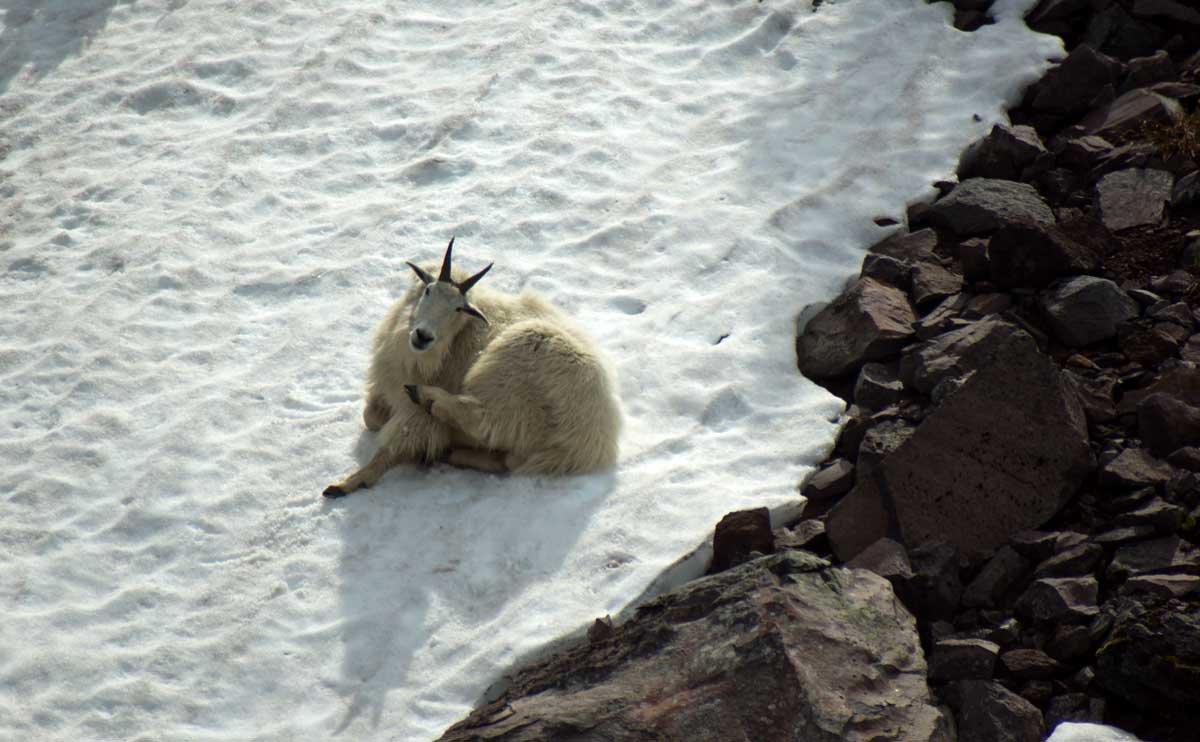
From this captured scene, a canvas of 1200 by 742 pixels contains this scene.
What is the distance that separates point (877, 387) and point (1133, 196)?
8.05 feet

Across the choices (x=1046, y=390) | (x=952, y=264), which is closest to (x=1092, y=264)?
(x=952, y=264)

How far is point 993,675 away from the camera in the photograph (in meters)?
5.70

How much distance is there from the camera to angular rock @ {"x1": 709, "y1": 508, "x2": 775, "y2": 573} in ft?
21.9

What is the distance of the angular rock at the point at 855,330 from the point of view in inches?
313

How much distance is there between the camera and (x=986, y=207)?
8.75m

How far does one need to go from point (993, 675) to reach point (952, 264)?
143 inches

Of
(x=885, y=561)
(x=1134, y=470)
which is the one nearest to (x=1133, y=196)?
(x=1134, y=470)

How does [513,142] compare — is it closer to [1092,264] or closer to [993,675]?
[1092,264]

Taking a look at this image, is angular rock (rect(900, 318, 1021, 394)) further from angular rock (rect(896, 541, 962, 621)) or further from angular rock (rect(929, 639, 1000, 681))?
angular rock (rect(929, 639, 1000, 681))

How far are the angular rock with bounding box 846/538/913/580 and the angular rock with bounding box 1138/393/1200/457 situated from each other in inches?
58.0

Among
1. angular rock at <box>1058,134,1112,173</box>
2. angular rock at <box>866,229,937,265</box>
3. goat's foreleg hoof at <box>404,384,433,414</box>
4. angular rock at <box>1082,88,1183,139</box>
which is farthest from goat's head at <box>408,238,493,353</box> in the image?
angular rock at <box>1082,88,1183,139</box>

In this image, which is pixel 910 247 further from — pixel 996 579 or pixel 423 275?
pixel 423 275

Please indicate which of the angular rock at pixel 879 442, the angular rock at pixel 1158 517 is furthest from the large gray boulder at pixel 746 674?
the angular rock at pixel 1158 517

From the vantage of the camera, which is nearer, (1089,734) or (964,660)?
(1089,734)
